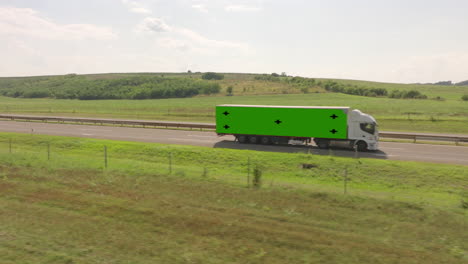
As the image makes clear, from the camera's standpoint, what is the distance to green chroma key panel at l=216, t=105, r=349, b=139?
1148 inches

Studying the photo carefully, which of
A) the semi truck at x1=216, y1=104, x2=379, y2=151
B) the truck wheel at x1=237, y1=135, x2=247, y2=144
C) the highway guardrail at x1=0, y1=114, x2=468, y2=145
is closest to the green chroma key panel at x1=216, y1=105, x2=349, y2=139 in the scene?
the semi truck at x1=216, y1=104, x2=379, y2=151

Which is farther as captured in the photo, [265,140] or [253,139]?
[253,139]

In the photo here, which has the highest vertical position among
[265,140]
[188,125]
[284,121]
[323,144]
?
[284,121]

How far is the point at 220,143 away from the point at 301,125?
7.65 metres

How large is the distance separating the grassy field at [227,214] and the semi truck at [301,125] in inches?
232

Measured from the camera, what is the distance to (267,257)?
10258 mm

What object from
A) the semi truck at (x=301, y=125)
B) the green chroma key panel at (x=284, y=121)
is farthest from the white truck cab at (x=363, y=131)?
the green chroma key panel at (x=284, y=121)

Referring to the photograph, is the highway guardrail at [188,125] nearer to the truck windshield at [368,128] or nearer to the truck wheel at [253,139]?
the truck windshield at [368,128]

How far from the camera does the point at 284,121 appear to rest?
102 ft

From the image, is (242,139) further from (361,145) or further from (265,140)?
(361,145)

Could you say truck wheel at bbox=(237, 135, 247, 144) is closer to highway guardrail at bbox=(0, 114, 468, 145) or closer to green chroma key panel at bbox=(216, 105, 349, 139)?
green chroma key panel at bbox=(216, 105, 349, 139)

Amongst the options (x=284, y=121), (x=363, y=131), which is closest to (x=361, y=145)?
(x=363, y=131)

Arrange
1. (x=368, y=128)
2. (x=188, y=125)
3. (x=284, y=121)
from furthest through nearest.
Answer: (x=188, y=125) < (x=284, y=121) < (x=368, y=128)

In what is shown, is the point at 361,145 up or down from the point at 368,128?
down
